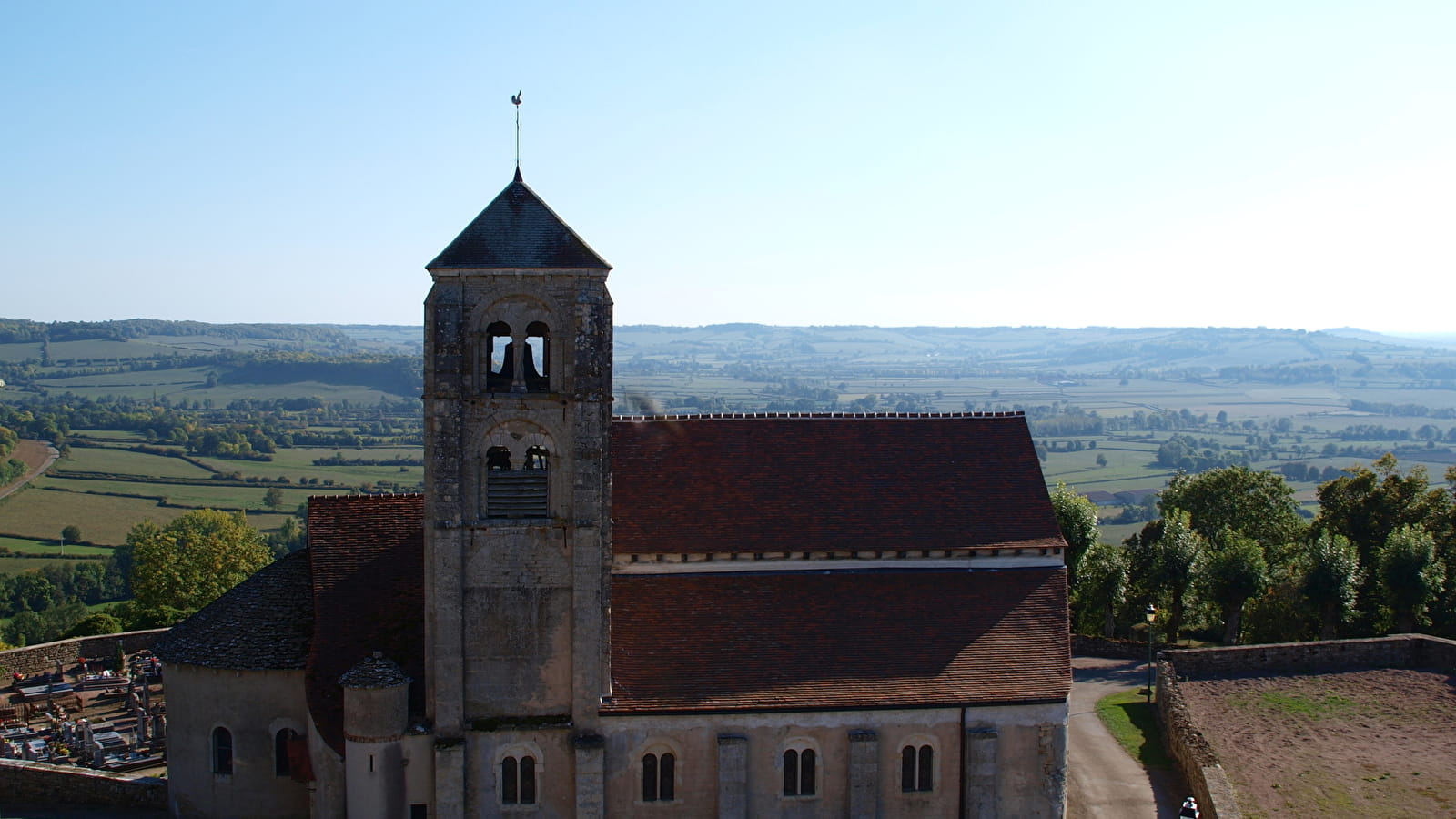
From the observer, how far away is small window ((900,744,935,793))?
2638cm

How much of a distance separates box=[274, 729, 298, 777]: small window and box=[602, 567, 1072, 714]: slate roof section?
8223 mm

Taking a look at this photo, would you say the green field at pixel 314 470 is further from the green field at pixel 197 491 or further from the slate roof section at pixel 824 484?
the slate roof section at pixel 824 484

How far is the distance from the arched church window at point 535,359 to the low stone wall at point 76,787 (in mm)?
14201

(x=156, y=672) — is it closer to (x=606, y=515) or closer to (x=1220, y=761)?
(x=606, y=515)

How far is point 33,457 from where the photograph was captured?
410 ft

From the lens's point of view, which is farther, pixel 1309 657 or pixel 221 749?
pixel 1309 657

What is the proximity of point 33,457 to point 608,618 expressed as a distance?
122354mm

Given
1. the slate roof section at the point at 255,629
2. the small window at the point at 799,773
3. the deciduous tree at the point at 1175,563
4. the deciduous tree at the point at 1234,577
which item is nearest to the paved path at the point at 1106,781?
the small window at the point at 799,773

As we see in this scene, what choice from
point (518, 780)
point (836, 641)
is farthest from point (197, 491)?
point (836, 641)

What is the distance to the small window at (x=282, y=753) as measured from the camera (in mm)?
27625

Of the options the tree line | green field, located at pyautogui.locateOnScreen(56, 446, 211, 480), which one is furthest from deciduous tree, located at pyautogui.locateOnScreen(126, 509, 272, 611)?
green field, located at pyautogui.locateOnScreen(56, 446, 211, 480)

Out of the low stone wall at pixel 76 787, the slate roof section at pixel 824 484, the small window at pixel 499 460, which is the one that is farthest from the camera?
the low stone wall at pixel 76 787

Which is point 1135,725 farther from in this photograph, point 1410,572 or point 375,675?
point 375,675

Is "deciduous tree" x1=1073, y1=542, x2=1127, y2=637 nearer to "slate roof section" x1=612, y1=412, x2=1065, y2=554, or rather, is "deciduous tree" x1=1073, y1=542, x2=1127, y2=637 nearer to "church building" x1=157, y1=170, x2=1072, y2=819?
"slate roof section" x1=612, y1=412, x2=1065, y2=554
